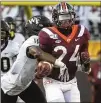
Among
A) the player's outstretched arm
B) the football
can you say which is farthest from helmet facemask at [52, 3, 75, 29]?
the football

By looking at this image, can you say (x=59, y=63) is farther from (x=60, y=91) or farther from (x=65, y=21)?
(x=65, y=21)

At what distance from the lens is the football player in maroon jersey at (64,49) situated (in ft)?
16.4

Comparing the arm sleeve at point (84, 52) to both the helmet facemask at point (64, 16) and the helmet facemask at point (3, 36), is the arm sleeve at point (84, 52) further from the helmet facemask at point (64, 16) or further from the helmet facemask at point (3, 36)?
the helmet facemask at point (3, 36)

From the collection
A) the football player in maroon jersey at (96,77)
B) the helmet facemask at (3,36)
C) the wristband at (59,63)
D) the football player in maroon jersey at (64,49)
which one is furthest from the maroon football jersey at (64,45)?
the football player in maroon jersey at (96,77)

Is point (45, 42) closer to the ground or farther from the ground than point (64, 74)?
farther from the ground

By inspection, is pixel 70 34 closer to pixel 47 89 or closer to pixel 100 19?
pixel 47 89

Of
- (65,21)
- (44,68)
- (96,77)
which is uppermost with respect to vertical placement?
(65,21)

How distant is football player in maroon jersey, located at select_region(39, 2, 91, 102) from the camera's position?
16.4ft

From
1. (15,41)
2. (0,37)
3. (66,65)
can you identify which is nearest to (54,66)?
(66,65)

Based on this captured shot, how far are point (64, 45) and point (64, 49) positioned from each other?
1.3 inches

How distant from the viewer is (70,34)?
5.07 meters

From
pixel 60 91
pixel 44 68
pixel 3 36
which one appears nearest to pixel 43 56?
pixel 44 68

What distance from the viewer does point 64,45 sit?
5008mm

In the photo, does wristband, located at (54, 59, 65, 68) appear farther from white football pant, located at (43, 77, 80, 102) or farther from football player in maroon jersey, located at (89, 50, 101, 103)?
football player in maroon jersey, located at (89, 50, 101, 103)
